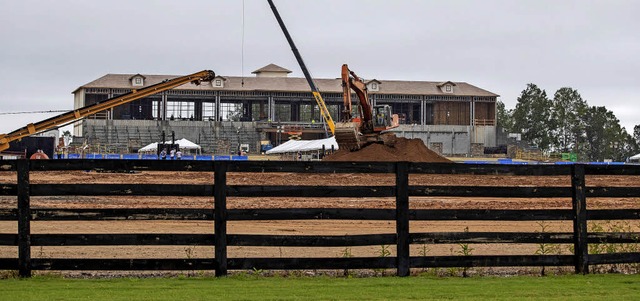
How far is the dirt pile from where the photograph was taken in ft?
160

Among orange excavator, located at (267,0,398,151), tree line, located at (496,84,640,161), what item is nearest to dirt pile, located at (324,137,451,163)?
orange excavator, located at (267,0,398,151)

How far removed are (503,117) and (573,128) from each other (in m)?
30.4

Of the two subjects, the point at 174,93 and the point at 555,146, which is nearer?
the point at 174,93

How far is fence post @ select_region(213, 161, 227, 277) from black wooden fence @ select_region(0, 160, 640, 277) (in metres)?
0.01

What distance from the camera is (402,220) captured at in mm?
10656

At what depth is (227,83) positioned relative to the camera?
10131 centimetres

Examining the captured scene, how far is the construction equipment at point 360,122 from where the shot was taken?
49375mm

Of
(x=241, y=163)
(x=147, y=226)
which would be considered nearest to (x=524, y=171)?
(x=241, y=163)

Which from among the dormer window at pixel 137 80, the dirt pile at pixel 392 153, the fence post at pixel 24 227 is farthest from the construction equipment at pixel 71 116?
the dormer window at pixel 137 80

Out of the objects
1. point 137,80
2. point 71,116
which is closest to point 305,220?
point 71,116

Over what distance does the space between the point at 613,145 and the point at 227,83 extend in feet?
221

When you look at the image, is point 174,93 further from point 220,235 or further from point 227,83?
point 220,235

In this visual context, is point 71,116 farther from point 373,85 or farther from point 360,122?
point 373,85

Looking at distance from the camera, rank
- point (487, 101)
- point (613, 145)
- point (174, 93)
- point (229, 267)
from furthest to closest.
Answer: point (613, 145)
point (487, 101)
point (174, 93)
point (229, 267)
